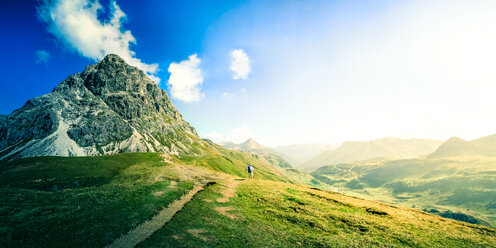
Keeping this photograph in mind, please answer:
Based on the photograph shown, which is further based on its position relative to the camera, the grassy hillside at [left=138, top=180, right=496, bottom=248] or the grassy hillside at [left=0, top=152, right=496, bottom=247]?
the grassy hillside at [left=138, top=180, right=496, bottom=248]

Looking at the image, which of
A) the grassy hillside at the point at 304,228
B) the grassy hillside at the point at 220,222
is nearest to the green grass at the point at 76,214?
the grassy hillside at the point at 220,222

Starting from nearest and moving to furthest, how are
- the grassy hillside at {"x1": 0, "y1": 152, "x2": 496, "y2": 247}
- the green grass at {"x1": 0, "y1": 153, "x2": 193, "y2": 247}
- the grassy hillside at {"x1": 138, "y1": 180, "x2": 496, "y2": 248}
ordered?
the green grass at {"x1": 0, "y1": 153, "x2": 193, "y2": 247}
the grassy hillside at {"x1": 0, "y1": 152, "x2": 496, "y2": 247}
the grassy hillside at {"x1": 138, "y1": 180, "x2": 496, "y2": 248}

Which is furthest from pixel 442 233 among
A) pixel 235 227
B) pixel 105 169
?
pixel 105 169

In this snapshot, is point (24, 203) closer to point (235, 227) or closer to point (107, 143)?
point (235, 227)

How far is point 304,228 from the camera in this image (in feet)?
82.8

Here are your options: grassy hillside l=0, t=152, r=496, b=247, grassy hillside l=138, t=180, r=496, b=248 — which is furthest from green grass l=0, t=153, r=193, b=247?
grassy hillside l=138, t=180, r=496, b=248

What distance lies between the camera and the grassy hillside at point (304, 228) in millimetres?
20844

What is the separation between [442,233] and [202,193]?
38.1 metres

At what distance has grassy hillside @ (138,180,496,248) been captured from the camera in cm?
2084

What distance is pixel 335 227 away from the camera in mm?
25797

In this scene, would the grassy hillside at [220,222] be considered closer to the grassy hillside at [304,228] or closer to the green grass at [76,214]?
the green grass at [76,214]

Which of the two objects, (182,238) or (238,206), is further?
(238,206)

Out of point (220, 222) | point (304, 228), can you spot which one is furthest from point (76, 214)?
point (304, 228)

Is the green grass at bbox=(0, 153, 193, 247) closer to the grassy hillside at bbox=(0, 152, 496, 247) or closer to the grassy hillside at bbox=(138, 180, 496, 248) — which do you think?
the grassy hillside at bbox=(0, 152, 496, 247)
